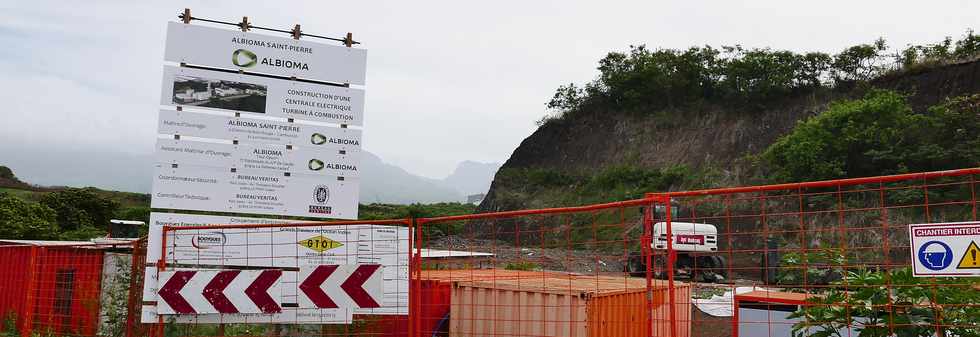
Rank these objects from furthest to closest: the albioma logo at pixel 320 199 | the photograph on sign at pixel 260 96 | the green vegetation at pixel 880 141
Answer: the green vegetation at pixel 880 141, the albioma logo at pixel 320 199, the photograph on sign at pixel 260 96

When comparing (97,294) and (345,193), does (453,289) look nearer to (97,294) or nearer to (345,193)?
(345,193)

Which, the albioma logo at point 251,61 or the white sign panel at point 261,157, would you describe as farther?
the albioma logo at point 251,61

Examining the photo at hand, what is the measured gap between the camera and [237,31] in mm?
10406

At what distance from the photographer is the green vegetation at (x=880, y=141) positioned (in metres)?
29.7

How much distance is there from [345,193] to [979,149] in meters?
27.3

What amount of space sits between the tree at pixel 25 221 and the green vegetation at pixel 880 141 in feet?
100

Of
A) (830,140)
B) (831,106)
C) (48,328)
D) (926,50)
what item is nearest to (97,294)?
(48,328)

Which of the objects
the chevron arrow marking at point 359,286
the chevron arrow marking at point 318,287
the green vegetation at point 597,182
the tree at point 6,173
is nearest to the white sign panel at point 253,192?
the chevron arrow marking at point 318,287

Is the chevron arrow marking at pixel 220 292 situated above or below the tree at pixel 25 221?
below

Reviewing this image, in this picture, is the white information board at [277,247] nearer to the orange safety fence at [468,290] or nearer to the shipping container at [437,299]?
the orange safety fence at [468,290]

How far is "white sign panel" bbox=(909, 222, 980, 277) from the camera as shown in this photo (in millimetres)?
5168

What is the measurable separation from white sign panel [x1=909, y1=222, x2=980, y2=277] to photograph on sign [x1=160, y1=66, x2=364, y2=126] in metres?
7.40

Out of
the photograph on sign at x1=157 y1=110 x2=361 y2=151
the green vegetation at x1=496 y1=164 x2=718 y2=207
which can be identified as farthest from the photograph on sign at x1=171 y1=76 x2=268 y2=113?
the green vegetation at x1=496 y1=164 x2=718 y2=207

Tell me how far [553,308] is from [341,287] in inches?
82.1
